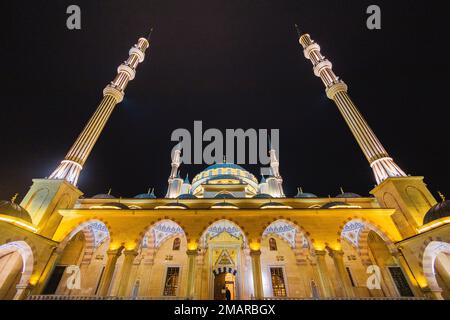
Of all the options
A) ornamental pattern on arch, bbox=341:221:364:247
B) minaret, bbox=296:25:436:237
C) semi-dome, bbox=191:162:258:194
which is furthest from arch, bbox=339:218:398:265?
semi-dome, bbox=191:162:258:194

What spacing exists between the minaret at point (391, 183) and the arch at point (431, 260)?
1.10 m

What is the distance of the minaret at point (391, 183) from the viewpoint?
11964 mm

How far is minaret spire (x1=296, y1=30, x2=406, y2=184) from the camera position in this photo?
14492mm

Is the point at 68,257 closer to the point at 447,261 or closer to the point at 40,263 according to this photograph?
the point at 40,263

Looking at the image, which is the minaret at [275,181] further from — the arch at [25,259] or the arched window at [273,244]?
the arch at [25,259]

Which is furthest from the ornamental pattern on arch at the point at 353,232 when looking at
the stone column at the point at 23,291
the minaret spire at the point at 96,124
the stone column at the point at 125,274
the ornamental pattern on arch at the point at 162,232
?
the minaret spire at the point at 96,124

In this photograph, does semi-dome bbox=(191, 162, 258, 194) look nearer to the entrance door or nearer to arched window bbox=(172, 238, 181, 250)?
arched window bbox=(172, 238, 181, 250)

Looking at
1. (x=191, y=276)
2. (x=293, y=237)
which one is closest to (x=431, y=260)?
(x=293, y=237)

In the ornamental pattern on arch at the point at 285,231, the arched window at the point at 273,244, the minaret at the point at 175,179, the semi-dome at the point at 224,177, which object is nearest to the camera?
the ornamental pattern on arch at the point at 285,231

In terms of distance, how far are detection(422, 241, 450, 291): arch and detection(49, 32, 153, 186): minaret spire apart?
2027 cm
